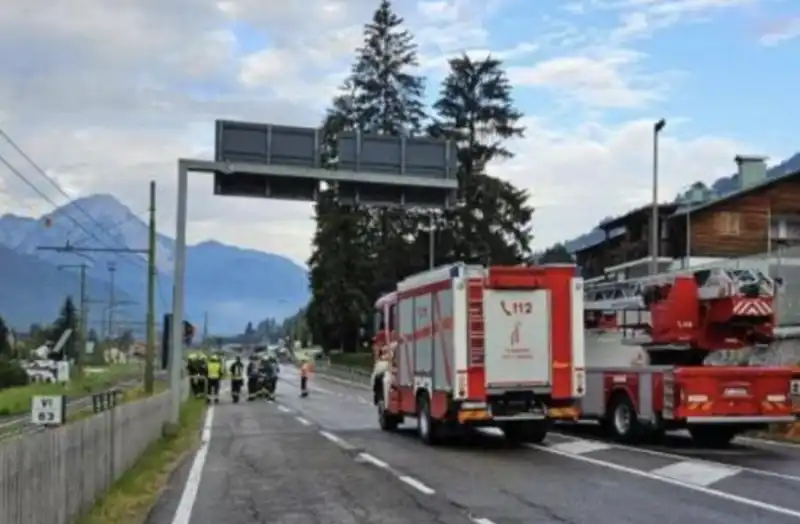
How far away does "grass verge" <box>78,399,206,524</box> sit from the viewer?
1274 centimetres

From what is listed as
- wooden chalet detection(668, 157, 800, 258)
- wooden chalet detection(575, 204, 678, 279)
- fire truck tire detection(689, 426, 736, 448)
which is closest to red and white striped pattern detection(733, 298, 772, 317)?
fire truck tire detection(689, 426, 736, 448)

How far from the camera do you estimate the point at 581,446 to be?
21578 millimetres

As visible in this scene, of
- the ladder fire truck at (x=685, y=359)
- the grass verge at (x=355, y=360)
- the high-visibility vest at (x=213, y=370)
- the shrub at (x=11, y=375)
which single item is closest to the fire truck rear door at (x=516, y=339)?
the ladder fire truck at (x=685, y=359)

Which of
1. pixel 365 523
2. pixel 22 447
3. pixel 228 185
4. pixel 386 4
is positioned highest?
pixel 386 4

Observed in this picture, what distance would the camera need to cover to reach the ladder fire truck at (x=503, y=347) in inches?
820

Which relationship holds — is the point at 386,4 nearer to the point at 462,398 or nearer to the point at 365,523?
the point at 462,398

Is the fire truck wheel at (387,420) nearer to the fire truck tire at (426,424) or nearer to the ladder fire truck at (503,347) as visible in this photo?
the fire truck tire at (426,424)

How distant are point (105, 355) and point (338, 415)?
8610 cm

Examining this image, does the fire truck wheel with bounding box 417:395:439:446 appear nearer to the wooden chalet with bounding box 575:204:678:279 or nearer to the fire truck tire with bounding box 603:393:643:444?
the fire truck tire with bounding box 603:393:643:444

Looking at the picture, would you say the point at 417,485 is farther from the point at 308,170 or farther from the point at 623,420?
the point at 308,170

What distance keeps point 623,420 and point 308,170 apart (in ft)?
35.5

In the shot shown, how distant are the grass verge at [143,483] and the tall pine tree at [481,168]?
45.3 metres

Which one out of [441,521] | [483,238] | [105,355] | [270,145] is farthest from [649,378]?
[105,355]

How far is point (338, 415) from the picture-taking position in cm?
3441
